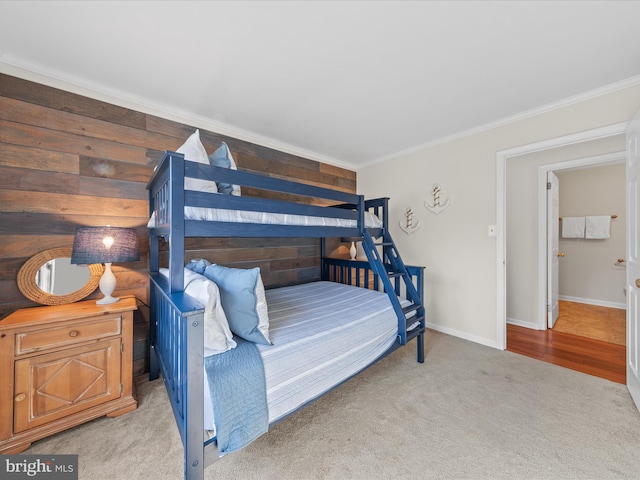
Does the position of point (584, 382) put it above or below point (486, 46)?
below

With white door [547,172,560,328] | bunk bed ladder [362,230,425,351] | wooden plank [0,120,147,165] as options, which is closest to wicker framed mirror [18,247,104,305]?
wooden plank [0,120,147,165]

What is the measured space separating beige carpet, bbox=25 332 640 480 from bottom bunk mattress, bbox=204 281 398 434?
0.31m

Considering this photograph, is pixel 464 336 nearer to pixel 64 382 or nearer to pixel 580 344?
pixel 580 344

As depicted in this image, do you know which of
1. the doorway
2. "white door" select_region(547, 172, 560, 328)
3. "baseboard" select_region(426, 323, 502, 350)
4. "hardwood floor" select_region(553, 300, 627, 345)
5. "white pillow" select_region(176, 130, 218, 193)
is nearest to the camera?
"white pillow" select_region(176, 130, 218, 193)

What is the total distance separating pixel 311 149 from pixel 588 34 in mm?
2563

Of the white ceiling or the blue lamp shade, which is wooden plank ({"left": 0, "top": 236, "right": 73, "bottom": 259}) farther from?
the white ceiling

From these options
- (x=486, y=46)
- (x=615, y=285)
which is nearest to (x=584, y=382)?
(x=486, y=46)

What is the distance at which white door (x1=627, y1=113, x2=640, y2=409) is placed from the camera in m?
1.70

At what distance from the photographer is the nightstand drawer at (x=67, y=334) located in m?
1.39

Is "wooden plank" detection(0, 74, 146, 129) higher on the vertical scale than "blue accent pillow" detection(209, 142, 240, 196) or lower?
higher

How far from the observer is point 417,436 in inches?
58.9

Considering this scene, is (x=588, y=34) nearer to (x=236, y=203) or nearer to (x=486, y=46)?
(x=486, y=46)

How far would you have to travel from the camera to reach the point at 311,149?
11.1 feet

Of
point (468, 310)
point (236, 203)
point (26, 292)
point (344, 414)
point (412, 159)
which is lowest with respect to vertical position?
point (344, 414)
